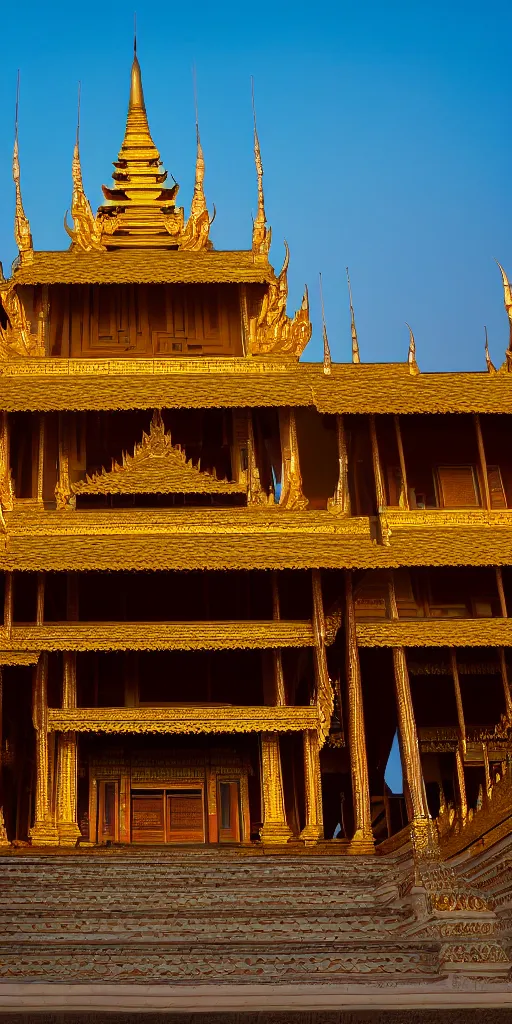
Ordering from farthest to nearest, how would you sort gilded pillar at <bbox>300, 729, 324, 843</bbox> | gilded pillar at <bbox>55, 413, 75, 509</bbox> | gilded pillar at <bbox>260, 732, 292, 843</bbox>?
gilded pillar at <bbox>55, 413, 75, 509</bbox>, gilded pillar at <bbox>260, 732, 292, 843</bbox>, gilded pillar at <bbox>300, 729, 324, 843</bbox>

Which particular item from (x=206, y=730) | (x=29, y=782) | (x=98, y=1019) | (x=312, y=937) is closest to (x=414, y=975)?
(x=312, y=937)

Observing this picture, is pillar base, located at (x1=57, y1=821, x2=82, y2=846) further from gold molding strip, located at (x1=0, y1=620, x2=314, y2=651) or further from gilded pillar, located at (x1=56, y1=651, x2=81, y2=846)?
gold molding strip, located at (x1=0, y1=620, x2=314, y2=651)

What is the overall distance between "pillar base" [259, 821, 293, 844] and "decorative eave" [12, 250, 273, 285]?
11.0 meters

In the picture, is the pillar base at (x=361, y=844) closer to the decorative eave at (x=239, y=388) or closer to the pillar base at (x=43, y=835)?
the pillar base at (x=43, y=835)

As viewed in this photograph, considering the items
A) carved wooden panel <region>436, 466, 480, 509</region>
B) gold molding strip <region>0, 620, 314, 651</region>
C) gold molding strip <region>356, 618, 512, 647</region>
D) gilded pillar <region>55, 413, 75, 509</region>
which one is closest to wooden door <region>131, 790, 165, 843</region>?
gold molding strip <region>0, 620, 314, 651</region>

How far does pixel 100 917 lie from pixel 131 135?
71.8 ft

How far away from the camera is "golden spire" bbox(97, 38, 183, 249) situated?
108ft

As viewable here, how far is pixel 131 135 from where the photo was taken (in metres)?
35.5

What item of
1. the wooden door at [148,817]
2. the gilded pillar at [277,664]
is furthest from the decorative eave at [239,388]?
the wooden door at [148,817]

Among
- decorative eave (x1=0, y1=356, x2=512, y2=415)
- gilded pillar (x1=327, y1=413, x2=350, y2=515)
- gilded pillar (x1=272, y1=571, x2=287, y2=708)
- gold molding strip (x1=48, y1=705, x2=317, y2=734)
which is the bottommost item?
gold molding strip (x1=48, y1=705, x2=317, y2=734)

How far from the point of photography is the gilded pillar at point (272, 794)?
25.5m

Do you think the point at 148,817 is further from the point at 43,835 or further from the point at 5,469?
the point at 5,469

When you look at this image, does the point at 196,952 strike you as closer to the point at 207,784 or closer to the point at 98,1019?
the point at 98,1019

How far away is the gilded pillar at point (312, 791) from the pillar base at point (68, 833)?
379 cm
